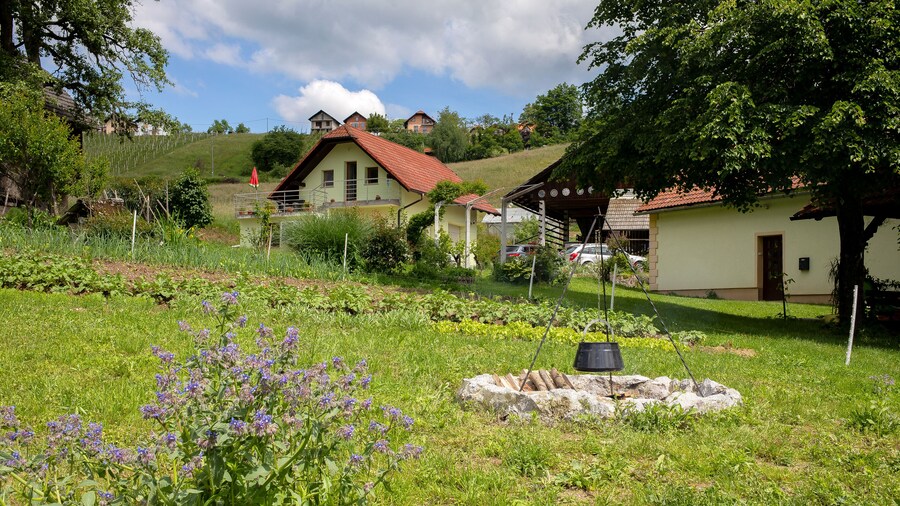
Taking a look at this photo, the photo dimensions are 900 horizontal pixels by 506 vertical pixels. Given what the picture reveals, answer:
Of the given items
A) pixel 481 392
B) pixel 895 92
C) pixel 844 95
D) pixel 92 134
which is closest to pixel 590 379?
pixel 481 392

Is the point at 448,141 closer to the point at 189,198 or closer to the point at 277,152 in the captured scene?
the point at 277,152

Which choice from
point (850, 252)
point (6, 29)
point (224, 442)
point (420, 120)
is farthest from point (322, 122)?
point (224, 442)

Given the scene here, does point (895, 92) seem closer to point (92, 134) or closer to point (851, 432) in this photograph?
point (851, 432)

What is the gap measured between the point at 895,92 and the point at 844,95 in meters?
1.24

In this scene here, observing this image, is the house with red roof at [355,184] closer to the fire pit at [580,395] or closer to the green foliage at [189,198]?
the green foliage at [189,198]

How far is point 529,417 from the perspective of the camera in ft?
15.5

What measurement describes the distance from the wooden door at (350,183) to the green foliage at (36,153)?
16084mm

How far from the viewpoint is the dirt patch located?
9.40 meters

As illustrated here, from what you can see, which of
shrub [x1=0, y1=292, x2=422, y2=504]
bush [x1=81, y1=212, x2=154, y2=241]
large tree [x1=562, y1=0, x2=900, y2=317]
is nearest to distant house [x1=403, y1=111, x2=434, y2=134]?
bush [x1=81, y1=212, x2=154, y2=241]

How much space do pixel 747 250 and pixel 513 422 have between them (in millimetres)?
17953

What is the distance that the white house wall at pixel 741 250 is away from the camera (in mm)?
18125

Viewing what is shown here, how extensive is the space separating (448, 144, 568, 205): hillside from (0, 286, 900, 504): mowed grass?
51.2 meters

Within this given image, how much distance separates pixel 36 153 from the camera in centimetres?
1512

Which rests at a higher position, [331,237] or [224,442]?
[331,237]
